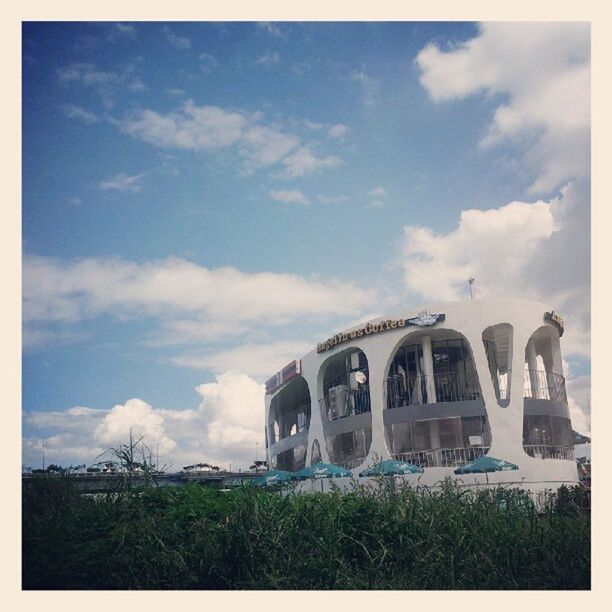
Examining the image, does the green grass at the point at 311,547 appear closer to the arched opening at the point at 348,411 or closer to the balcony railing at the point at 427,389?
the balcony railing at the point at 427,389

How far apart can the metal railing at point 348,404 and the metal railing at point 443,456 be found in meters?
3.52

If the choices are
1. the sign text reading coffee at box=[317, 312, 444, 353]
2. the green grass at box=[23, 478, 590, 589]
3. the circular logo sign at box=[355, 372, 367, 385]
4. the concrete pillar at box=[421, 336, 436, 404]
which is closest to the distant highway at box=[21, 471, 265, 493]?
the green grass at box=[23, 478, 590, 589]

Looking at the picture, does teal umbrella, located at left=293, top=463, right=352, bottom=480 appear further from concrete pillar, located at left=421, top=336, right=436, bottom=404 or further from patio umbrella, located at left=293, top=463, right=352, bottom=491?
concrete pillar, located at left=421, top=336, right=436, bottom=404

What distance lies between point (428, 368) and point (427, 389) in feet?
3.32

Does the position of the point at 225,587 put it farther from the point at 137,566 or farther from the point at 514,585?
the point at 514,585

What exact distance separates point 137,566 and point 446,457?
23.7 m

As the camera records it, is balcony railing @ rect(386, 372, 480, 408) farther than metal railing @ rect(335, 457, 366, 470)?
No

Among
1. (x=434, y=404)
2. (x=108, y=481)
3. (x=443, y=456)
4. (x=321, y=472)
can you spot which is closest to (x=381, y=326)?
(x=434, y=404)

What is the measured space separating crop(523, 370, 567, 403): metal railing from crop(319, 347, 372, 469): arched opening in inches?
306

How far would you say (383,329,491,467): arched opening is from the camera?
2981 cm

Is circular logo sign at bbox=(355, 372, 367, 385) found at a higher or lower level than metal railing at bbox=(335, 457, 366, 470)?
higher

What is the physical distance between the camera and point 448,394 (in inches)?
1344

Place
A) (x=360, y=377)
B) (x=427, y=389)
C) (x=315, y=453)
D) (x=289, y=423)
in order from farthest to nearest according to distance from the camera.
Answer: (x=289, y=423), (x=315, y=453), (x=360, y=377), (x=427, y=389)

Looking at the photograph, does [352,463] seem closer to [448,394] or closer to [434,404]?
[434,404]
